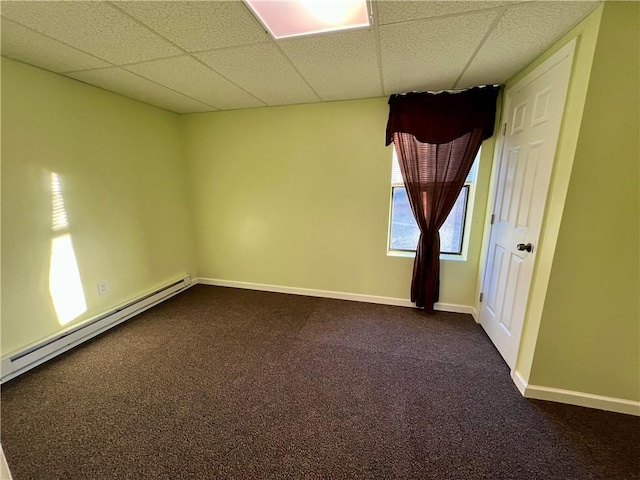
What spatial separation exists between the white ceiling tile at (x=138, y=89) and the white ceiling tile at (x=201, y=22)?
82cm

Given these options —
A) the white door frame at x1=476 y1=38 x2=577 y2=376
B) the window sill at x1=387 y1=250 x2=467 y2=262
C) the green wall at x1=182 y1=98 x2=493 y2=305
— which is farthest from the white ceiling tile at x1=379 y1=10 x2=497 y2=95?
the window sill at x1=387 y1=250 x2=467 y2=262

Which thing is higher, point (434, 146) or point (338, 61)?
point (338, 61)

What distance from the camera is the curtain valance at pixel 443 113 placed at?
7.43 ft

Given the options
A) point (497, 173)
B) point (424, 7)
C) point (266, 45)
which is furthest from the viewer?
point (497, 173)

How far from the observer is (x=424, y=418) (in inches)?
61.5

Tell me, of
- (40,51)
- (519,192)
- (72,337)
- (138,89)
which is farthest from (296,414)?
(138,89)

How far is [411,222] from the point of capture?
2.78 meters

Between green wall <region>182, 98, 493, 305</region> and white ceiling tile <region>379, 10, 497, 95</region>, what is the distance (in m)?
0.55

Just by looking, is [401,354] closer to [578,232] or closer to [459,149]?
[578,232]

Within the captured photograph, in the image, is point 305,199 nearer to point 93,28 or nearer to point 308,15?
point 308,15

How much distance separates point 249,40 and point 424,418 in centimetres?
245

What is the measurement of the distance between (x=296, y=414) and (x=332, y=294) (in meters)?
1.62

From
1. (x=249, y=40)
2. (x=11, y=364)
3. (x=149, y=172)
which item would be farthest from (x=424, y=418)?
(x=149, y=172)

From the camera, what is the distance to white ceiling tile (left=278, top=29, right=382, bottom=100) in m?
1.52
